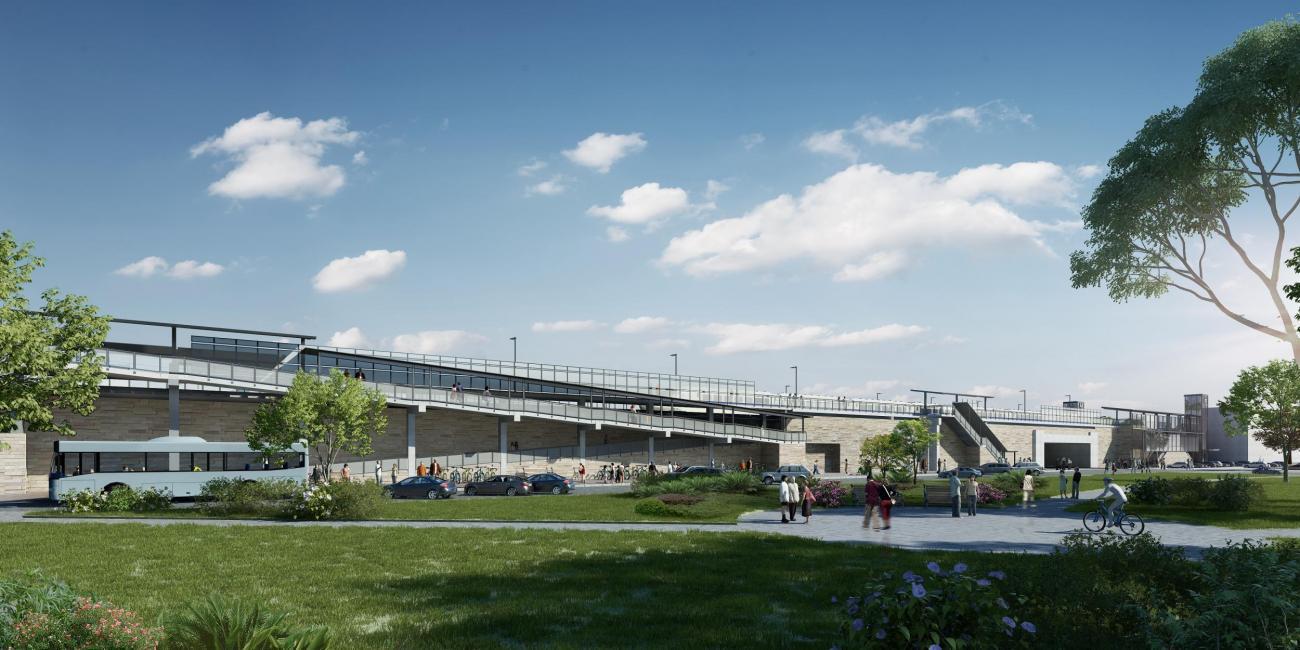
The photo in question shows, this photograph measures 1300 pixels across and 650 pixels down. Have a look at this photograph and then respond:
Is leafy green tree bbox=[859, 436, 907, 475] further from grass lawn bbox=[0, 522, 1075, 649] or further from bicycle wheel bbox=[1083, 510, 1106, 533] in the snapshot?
grass lawn bbox=[0, 522, 1075, 649]

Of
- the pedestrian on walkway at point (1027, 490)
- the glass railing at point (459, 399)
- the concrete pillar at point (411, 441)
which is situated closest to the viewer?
the pedestrian on walkway at point (1027, 490)

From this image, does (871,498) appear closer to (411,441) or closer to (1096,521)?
(1096,521)

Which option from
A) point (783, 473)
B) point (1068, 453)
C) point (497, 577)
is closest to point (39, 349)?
point (497, 577)

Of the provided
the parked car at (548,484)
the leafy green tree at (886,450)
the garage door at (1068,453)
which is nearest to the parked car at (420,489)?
the parked car at (548,484)

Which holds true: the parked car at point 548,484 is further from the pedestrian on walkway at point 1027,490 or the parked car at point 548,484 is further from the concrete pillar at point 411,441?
the pedestrian on walkway at point 1027,490

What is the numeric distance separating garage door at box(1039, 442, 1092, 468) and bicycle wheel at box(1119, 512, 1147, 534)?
86242mm

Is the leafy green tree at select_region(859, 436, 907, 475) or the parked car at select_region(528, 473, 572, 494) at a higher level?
the leafy green tree at select_region(859, 436, 907, 475)

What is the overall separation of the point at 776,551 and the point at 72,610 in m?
13.3

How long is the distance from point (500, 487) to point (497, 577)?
92.9 feet

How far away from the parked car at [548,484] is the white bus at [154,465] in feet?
35.9

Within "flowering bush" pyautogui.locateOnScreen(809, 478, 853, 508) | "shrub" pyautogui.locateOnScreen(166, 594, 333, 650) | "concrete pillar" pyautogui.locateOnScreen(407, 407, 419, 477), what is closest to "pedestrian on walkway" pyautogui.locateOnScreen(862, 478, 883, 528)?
"flowering bush" pyautogui.locateOnScreen(809, 478, 853, 508)

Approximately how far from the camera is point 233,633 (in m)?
7.09

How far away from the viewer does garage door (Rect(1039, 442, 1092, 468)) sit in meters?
106

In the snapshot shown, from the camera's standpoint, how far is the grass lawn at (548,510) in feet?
86.0
